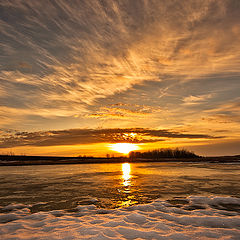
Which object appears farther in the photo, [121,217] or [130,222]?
[121,217]

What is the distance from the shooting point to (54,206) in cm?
656

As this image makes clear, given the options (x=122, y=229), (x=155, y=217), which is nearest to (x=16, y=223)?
(x=122, y=229)

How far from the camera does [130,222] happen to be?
194 inches

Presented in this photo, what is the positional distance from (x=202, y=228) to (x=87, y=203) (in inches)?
159

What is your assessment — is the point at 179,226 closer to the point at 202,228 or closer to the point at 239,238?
the point at 202,228

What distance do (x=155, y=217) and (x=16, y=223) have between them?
3.73 meters

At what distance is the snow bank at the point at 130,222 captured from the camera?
416 cm

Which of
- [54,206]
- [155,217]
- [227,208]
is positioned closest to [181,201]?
[227,208]

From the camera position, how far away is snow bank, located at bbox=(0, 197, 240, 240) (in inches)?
164

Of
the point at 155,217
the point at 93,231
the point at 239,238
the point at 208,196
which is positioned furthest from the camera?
the point at 208,196

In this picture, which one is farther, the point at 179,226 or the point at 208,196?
the point at 208,196

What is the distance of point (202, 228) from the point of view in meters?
4.54

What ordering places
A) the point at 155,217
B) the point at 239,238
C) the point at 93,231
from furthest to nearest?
the point at 155,217
the point at 93,231
the point at 239,238

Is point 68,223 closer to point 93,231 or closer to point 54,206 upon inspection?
point 93,231
